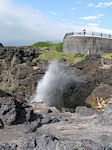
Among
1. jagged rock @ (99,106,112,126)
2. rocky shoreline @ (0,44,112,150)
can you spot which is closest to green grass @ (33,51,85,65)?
rocky shoreline @ (0,44,112,150)

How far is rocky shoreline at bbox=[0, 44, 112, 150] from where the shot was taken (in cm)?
686

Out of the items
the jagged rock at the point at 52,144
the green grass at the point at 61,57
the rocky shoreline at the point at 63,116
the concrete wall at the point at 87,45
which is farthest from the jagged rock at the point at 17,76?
the jagged rock at the point at 52,144

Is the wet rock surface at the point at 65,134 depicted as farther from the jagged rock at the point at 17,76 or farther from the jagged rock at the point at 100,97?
the jagged rock at the point at 17,76

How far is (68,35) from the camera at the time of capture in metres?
42.2

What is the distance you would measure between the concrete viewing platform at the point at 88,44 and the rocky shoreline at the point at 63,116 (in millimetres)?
8707

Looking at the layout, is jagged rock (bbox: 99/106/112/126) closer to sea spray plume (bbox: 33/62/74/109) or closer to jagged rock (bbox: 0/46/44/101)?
sea spray plume (bbox: 33/62/74/109)

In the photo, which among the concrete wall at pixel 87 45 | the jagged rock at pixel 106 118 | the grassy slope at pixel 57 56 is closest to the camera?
the jagged rock at pixel 106 118

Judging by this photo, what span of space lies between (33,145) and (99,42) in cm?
3066

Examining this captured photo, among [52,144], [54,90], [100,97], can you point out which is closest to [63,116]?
[52,144]

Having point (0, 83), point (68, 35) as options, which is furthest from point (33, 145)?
point (68, 35)

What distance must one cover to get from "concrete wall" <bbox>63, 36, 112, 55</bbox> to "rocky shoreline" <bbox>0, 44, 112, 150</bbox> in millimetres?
8677

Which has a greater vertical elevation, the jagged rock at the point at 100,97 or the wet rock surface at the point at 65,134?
the wet rock surface at the point at 65,134

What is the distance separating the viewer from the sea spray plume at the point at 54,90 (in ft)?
68.1

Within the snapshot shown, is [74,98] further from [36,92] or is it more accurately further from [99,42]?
[99,42]
